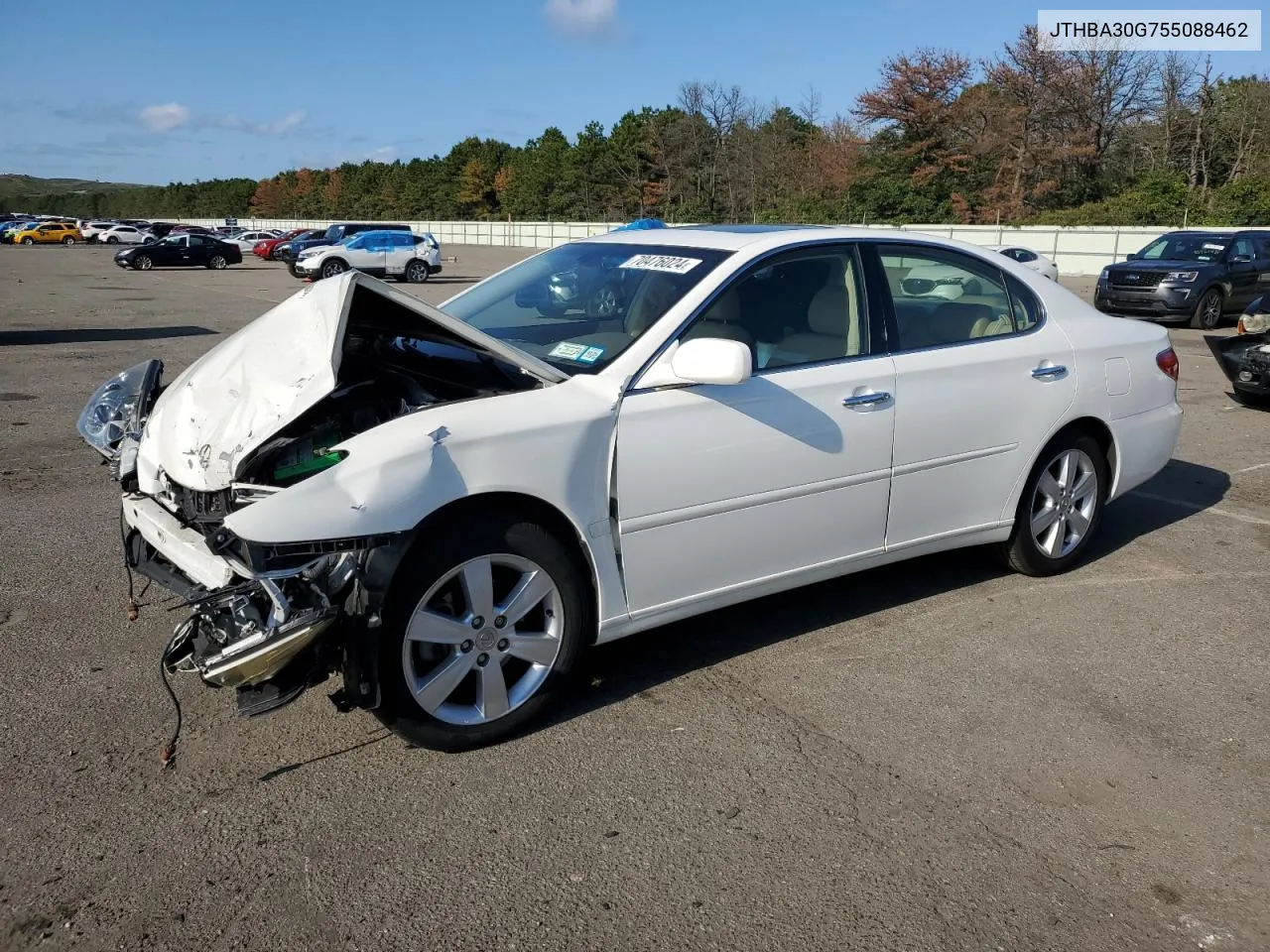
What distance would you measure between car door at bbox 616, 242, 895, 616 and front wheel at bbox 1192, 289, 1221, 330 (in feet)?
52.6

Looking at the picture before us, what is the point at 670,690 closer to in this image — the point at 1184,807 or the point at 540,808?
the point at 540,808

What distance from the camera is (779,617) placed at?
Answer: 187 inches

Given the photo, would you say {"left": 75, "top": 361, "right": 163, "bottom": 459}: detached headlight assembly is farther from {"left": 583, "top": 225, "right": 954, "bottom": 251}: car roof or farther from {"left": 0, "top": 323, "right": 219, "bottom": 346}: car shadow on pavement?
{"left": 0, "top": 323, "right": 219, "bottom": 346}: car shadow on pavement

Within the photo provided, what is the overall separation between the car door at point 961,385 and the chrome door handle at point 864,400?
0.08 meters

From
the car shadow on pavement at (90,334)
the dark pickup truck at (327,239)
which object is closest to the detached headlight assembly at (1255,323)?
the car shadow on pavement at (90,334)

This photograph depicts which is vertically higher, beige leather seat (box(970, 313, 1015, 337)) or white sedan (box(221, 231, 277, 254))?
beige leather seat (box(970, 313, 1015, 337))

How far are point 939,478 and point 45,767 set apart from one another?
137 inches

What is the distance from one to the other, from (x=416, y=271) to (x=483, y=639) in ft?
107

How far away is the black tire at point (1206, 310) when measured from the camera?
1791 centimetres

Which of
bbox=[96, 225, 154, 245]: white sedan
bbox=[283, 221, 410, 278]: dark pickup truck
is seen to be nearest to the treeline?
bbox=[283, 221, 410, 278]: dark pickup truck

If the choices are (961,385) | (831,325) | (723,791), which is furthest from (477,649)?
(961,385)

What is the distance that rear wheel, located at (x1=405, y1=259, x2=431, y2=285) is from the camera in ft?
113

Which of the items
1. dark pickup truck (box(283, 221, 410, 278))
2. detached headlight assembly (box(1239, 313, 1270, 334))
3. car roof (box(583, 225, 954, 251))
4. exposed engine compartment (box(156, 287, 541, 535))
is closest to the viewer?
exposed engine compartment (box(156, 287, 541, 535))

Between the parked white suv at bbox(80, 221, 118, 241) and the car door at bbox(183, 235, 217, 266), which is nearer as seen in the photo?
the car door at bbox(183, 235, 217, 266)
